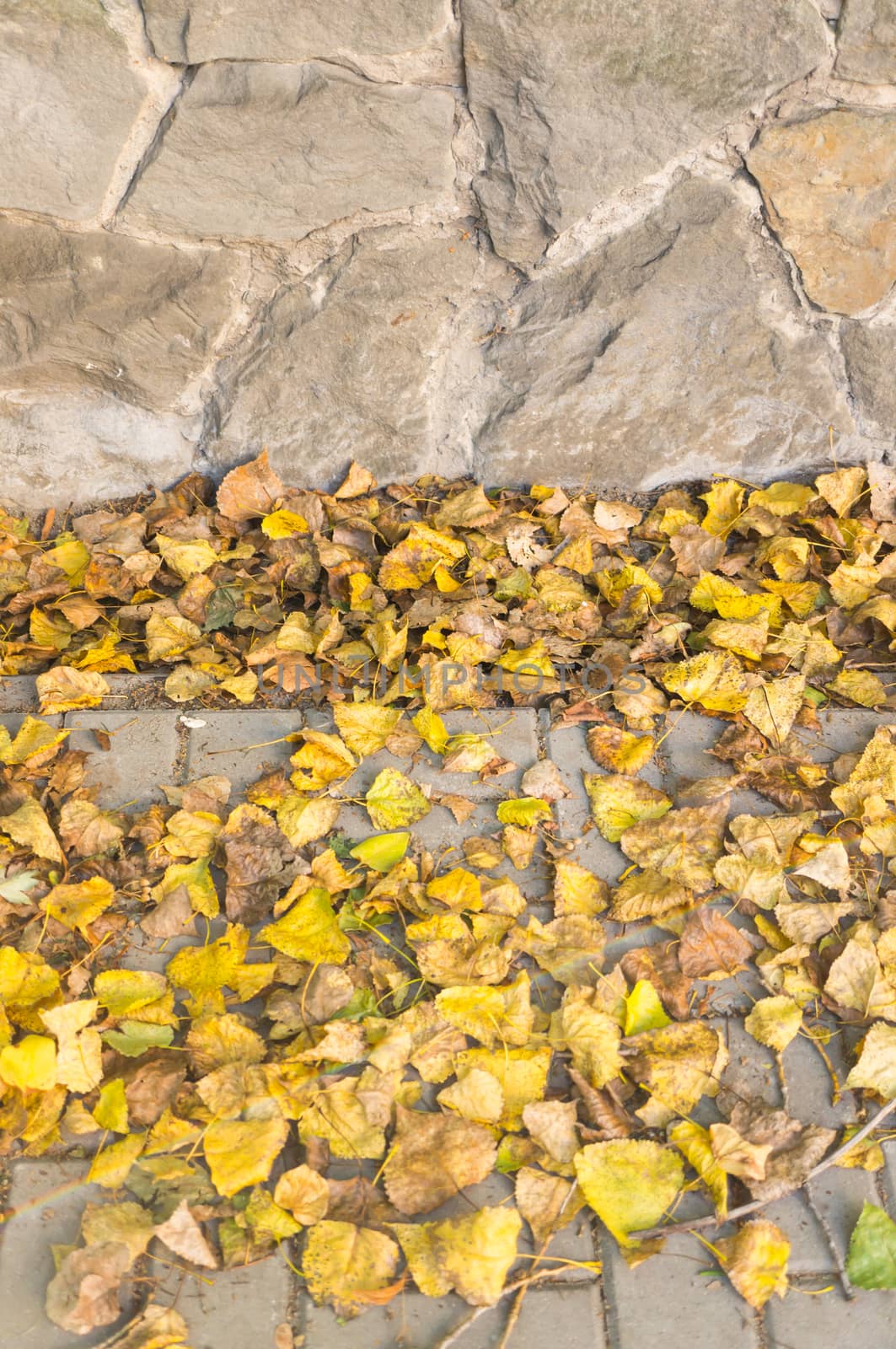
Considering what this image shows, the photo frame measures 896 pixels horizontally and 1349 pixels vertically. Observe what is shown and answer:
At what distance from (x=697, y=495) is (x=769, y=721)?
77 centimetres

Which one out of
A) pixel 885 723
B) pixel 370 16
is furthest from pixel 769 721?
pixel 370 16

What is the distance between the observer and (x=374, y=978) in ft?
5.26

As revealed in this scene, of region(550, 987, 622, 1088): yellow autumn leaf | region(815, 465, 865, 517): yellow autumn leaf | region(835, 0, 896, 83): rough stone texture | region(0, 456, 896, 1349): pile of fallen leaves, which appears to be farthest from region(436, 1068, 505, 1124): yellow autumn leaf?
region(835, 0, 896, 83): rough stone texture

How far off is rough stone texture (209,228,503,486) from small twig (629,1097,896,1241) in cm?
167

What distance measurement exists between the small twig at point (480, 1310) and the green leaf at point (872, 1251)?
0.38m

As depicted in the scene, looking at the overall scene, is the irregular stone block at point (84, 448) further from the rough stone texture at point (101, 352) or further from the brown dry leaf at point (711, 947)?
the brown dry leaf at point (711, 947)

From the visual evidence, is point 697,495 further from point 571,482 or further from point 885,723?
point 885,723

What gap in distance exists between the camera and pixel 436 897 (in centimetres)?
168

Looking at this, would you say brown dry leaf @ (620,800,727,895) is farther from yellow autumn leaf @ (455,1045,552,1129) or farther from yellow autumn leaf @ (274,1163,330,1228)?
yellow autumn leaf @ (274,1163,330,1228)

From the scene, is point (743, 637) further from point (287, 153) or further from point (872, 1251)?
point (287, 153)

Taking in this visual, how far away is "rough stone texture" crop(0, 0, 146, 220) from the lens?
6.15 feet

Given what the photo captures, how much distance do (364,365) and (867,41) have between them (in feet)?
3.85

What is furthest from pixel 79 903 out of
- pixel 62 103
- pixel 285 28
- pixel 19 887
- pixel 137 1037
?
pixel 285 28

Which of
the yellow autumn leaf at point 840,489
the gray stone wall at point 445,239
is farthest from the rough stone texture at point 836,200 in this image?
the yellow autumn leaf at point 840,489
